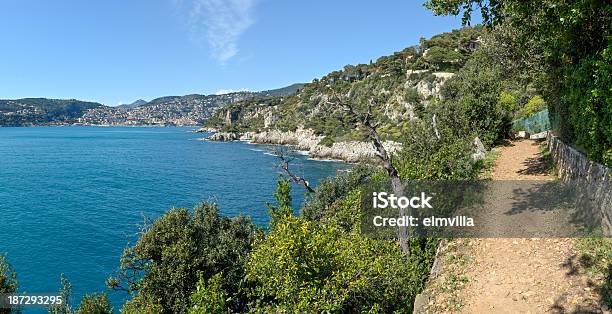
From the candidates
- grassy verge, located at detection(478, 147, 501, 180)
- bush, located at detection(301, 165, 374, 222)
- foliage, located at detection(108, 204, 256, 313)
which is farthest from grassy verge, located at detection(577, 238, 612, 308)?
bush, located at detection(301, 165, 374, 222)

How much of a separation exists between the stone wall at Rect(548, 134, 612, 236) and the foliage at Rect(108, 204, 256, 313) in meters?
19.0

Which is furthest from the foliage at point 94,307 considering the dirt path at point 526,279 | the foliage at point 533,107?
the foliage at point 533,107

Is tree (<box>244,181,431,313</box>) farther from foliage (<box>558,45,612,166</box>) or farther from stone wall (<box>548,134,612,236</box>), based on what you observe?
foliage (<box>558,45,612,166</box>)

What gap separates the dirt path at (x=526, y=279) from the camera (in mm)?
10977

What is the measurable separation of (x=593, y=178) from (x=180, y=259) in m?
22.0

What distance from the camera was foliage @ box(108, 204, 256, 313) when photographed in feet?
74.6

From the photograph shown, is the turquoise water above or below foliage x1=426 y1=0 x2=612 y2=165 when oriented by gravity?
below

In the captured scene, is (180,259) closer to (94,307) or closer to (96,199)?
(94,307)

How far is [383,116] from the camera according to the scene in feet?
432

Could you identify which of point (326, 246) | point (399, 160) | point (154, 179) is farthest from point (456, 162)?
point (154, 179)

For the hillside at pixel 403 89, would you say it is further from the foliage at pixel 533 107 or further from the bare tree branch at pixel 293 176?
the bare tree branch at pixel 293 176

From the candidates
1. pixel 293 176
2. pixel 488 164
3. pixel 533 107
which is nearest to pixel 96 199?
pixel 293 176

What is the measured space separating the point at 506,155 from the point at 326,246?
23362mm

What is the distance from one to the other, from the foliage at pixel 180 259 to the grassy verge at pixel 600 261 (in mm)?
18167
